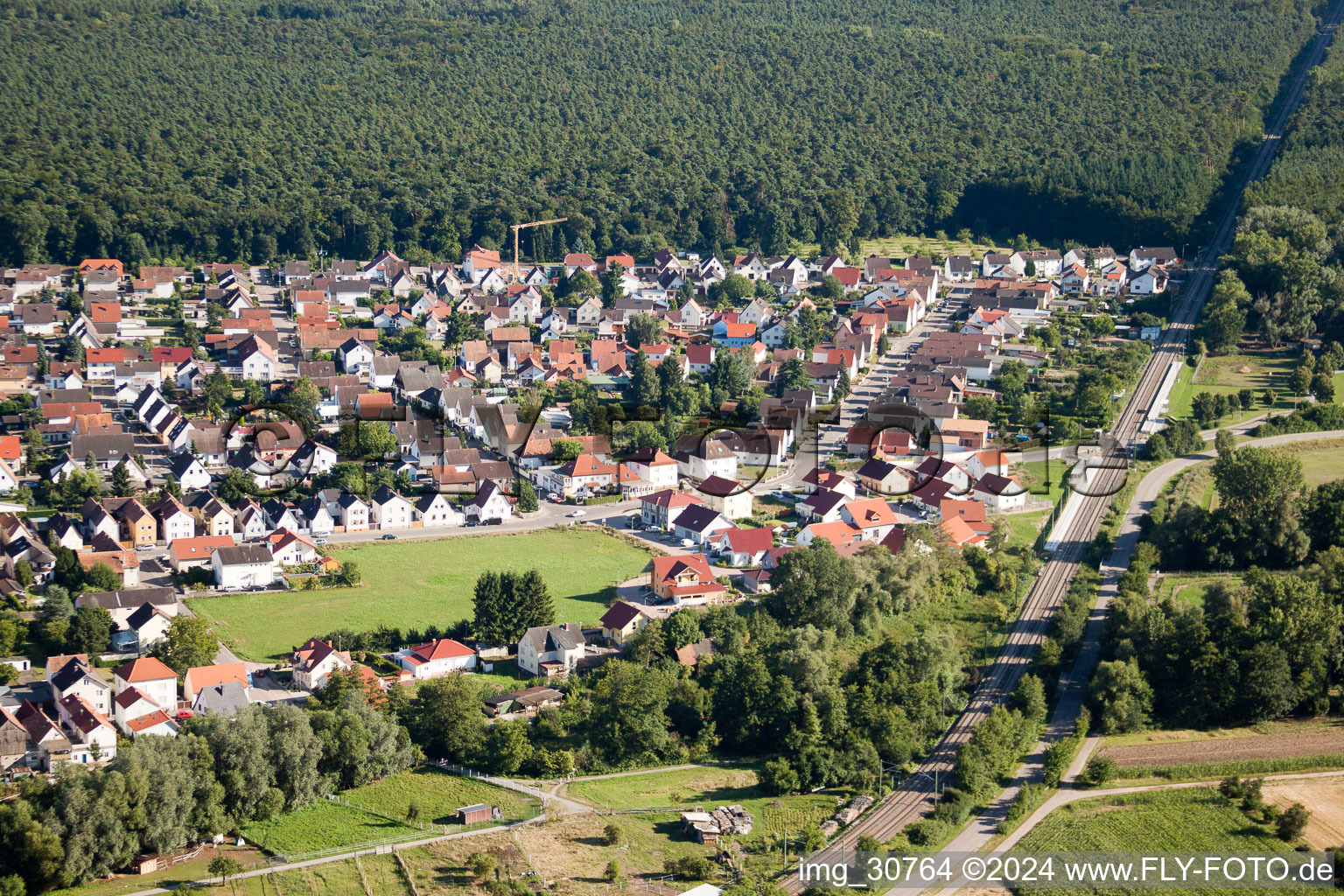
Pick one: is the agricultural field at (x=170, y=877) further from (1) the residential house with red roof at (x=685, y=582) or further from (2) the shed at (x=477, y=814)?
(1) the residential house with red roof at (x=685, y=582)

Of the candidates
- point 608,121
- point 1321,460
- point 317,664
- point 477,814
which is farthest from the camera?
point 608,121

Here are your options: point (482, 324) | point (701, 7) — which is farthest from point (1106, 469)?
point (701, 7)

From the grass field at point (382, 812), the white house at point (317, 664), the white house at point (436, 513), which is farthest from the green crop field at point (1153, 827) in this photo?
the white house at point (436, 513)

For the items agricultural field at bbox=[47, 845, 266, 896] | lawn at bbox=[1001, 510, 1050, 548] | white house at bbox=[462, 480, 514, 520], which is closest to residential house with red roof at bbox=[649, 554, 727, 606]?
white house at bbox=[462, 480, 514, 520]

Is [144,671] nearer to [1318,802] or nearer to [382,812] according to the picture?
[382,812]

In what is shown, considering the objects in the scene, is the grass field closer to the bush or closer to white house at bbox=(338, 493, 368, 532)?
the bush

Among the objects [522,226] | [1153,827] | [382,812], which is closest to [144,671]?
[382,812]

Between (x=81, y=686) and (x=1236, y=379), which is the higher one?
(x=1236, y=379)
